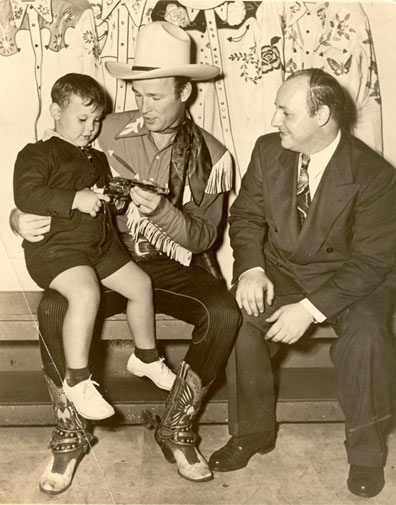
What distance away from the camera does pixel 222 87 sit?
2.75 meters

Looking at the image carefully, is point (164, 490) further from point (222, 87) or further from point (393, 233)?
point (222, 87)

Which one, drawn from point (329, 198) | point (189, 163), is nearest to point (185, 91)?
point (189, 163)

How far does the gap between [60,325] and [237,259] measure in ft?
2.19

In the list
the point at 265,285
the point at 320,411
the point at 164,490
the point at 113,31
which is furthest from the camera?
the point at 113,31

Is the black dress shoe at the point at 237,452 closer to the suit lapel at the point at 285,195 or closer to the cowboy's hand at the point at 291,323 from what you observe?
the cowboy's hand at the point at 291,323

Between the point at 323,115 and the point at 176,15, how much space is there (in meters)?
0.83

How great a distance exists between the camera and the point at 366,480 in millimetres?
2129

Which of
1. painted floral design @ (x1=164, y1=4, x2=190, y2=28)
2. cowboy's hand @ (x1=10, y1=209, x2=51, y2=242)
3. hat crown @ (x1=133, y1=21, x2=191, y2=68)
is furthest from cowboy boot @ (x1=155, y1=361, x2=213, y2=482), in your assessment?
painted floral design @ (x1=164, y1=4, x2=190, y2=28)

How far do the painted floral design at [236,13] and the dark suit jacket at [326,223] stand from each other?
58cm

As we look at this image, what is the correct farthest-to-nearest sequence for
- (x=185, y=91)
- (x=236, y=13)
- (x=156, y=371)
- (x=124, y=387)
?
1. (x=236, y=13)
2. (x=124, y=387)
3. (x=185, y=91)
4. (x=156, y=371)

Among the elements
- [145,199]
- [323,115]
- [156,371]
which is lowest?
[156,371]

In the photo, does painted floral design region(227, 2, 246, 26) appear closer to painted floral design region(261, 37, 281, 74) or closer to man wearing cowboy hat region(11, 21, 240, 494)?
painted floral design region(261, 37, 281, 74)

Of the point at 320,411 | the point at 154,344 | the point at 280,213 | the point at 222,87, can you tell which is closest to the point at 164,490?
the point at 154,344

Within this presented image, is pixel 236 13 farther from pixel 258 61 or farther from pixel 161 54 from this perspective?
pixel 161 54
